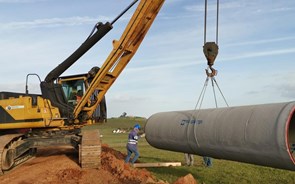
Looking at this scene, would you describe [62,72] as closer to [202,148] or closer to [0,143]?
[0,143]

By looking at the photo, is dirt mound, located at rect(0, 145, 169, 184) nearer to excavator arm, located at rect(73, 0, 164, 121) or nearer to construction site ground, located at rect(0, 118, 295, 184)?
construction site ground, located at rect(0, 118, 295, 184)

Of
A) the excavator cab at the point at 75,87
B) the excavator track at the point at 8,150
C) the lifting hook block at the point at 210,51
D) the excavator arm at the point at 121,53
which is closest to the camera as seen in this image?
the lifting hook block at the point at 210,51

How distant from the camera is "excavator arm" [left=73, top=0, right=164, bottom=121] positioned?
13.4 metres

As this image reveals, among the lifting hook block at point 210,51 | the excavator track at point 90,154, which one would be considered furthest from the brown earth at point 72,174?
Result: the lifting hook block at point 210,51

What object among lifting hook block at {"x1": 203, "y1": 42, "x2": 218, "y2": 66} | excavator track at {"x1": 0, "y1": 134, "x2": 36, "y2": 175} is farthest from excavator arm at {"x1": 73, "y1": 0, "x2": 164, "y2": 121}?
lifting hook block at {"x1": 203, "y1": 42, "x2": 218, "y2": 66}

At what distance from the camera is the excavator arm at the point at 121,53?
1335 centimetres

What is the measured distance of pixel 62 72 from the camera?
15.4 meters

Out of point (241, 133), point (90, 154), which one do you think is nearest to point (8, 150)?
point (90, 154)

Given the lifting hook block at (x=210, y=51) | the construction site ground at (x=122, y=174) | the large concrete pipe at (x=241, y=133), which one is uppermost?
the lifting hook block at (x=210, y=51)

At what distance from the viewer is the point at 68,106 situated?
50.1 feet

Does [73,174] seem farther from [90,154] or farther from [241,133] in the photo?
[241,133]

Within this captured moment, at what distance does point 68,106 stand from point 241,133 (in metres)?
8.32

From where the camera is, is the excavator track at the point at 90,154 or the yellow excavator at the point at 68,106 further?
the yellow excavator at the point at 68,106

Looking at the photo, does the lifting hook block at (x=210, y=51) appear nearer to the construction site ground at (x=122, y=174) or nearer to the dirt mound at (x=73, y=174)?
the construction site ground at (x=122, y=174)
